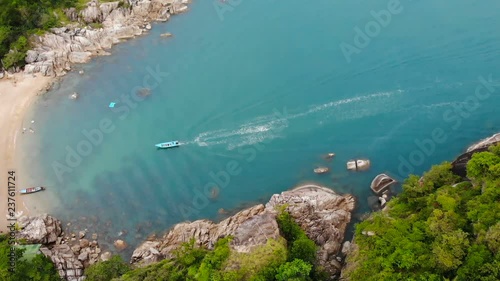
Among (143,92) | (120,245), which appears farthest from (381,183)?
(143,92)

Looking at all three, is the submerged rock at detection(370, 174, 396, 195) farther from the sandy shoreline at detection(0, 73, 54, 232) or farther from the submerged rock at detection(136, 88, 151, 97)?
the sandy shoreline at detection(0, 73, 54, 232)

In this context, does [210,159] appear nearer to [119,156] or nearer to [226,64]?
[119,156]

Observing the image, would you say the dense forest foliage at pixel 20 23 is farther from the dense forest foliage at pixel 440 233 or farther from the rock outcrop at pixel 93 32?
the dense forest foliage at pixel 440 233

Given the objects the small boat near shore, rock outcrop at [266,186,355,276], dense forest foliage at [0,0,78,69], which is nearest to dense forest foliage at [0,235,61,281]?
rock outcrop at [266,186,355,276]

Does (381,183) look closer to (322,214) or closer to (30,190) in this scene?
(322,214)

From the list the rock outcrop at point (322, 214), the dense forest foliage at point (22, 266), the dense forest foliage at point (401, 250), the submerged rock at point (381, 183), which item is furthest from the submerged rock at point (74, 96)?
the submerged rock at point (381, 183)
